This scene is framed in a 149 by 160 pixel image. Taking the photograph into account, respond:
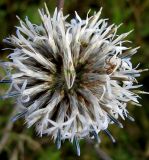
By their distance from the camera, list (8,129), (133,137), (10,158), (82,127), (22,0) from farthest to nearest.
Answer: (133,137) < (22,0) < (10,158) < (8,129) < (82,127)

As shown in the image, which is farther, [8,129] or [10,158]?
[10,158]

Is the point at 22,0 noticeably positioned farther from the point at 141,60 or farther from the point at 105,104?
the point at 105,104

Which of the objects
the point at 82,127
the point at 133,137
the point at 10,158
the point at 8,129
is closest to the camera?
the point at 82,127

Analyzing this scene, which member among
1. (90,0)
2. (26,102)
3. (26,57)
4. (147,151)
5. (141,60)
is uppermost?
(90,0)

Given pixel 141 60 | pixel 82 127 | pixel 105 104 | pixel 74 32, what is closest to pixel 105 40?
pixel 74 32

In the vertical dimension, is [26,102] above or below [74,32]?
below

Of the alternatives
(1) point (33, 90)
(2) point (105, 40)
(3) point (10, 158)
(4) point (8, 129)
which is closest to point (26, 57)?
(1) point (33, 90)
